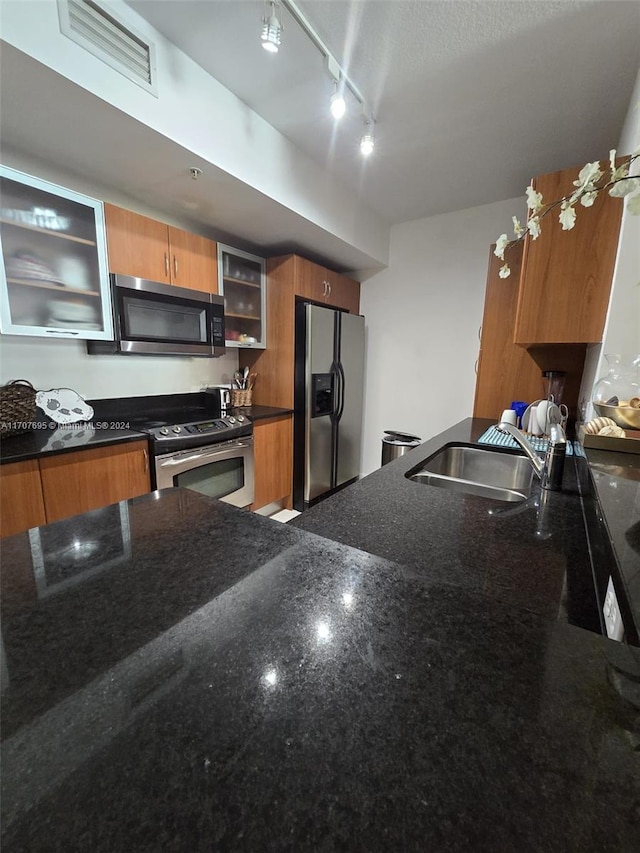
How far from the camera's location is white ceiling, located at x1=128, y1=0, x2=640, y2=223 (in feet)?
4.32

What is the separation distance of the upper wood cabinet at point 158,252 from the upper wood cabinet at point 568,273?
1.93 metres

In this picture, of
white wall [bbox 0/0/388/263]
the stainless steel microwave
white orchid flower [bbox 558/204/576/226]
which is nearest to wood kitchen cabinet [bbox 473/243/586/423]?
white wall [bbox 0/0/388/263]

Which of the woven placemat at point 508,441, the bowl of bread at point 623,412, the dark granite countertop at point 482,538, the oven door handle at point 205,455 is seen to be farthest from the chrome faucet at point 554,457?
the oven door handle at point 205,455

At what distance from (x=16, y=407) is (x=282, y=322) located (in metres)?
1.76

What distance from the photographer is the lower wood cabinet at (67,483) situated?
144 cm

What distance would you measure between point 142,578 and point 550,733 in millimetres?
544

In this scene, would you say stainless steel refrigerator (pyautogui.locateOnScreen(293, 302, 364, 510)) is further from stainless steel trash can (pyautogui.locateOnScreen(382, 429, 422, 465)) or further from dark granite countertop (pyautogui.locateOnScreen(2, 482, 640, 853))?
dark granite countertop (pyautogui.locateOnScreen(2, 482, 640, 853))

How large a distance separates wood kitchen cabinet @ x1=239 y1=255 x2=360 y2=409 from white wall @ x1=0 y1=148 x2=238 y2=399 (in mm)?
449

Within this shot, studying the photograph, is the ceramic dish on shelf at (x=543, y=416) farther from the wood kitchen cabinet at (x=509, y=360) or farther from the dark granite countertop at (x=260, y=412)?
the dark granite countertop at (x=260, y=412)

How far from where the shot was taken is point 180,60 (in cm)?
149

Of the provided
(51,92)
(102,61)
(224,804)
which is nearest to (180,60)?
(102,61)

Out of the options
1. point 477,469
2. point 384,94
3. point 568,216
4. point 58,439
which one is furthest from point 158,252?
point 477,469

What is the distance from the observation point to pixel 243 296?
2.73 metres

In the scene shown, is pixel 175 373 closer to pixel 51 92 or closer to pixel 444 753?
pixel 51 92
